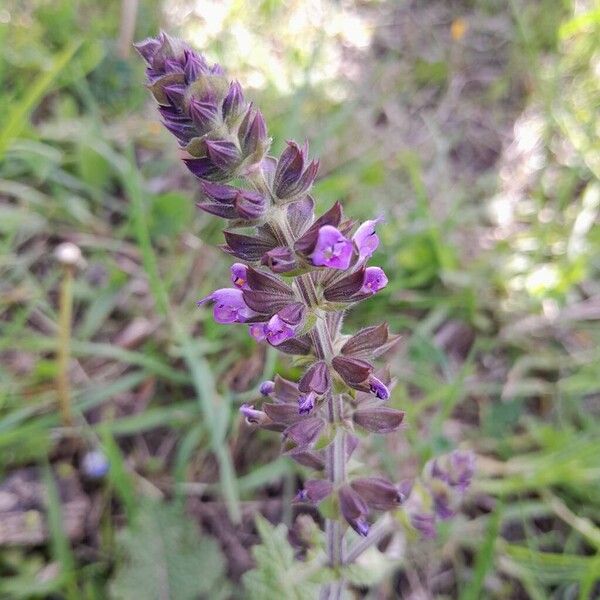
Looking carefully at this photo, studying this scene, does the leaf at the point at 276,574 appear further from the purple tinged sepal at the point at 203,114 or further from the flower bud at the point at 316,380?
the purple tinged sepal at the point at 203,114

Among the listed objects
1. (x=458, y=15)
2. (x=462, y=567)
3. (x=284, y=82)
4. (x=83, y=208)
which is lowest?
(x=462, y=567)

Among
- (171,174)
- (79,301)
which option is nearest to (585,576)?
(79,301)

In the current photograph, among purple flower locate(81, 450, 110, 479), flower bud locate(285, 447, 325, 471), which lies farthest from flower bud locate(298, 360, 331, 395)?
purple flower locate(81, 450, 110, 479)

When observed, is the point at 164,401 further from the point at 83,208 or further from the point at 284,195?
the point at 284,195

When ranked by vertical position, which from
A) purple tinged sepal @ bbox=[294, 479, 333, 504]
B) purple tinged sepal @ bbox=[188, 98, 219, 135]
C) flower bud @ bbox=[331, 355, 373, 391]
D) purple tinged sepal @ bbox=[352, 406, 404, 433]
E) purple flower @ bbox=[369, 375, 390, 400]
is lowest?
purple tinged sepal @ bbox=[294, 479, 333, 504]

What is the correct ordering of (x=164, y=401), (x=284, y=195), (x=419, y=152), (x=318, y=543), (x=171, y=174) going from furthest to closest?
(x=419, y=152) < (x=171, y=174) < (x=164, y=401) < (x=318, y=543) < (x=284, y=195)

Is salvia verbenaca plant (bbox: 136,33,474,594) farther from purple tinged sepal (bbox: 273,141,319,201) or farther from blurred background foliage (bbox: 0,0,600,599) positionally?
blurred background foliage (bbox: 0,0,600,599)

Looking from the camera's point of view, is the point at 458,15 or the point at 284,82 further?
the point at 458,15
